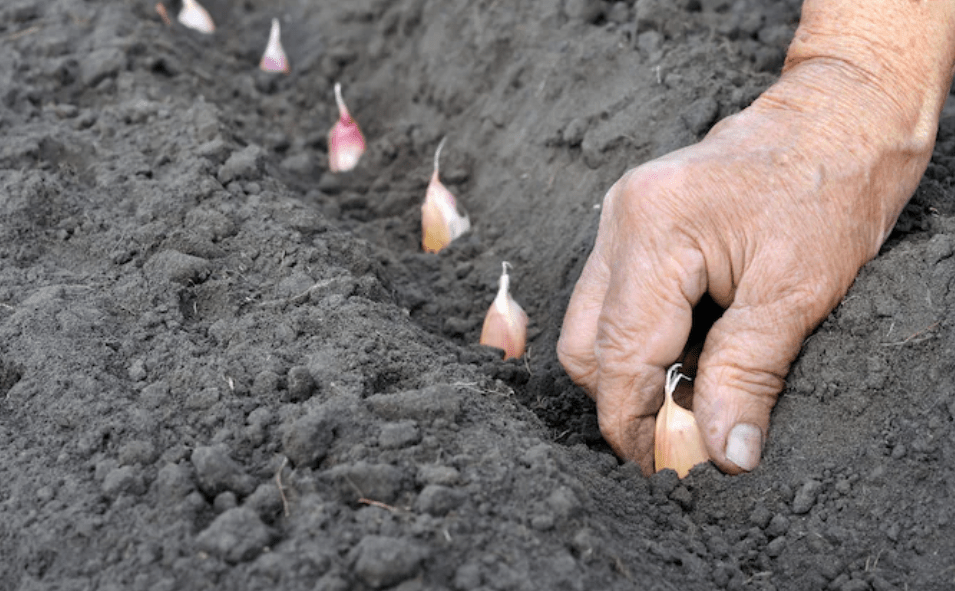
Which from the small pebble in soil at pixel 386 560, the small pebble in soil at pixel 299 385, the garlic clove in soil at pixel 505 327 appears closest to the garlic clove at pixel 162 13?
the garlic clove in soil at pixel 505 327

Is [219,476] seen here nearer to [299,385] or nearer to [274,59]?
[299,385]

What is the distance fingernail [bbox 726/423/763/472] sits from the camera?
2.14 metres

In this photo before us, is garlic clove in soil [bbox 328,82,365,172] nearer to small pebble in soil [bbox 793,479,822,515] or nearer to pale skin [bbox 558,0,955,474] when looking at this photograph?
pale skin [bbox 558,0,955,474]

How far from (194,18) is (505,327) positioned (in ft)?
10.5

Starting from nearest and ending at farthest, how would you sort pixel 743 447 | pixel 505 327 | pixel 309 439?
pixel 309 439 < pixel 743 447 < pixel 505 327

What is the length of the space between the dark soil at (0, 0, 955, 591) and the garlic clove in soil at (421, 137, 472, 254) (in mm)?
80

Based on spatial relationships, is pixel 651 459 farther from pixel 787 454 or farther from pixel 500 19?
pixel 500 19

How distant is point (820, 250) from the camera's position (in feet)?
7.09

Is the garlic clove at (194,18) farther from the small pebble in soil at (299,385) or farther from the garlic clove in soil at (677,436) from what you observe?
the garlic clove in soil at (677,436)

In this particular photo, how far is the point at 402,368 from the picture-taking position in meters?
2.15

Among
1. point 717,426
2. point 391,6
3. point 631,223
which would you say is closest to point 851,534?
point 717,426

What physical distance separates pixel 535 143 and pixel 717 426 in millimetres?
1608

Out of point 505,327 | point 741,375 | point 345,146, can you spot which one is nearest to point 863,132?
point 741,375

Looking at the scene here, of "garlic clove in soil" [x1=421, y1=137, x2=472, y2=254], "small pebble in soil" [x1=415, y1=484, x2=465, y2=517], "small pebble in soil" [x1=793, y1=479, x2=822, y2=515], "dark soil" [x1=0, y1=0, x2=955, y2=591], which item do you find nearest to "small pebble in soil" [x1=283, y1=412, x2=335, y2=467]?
"dark soil" [x1=0, y1=0, x2=955, y2=591]
